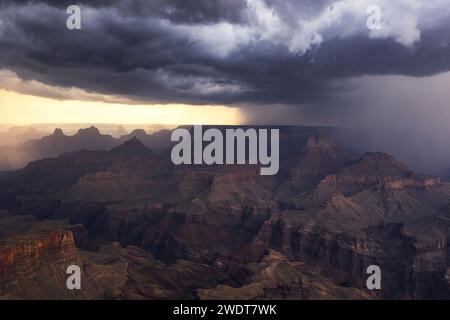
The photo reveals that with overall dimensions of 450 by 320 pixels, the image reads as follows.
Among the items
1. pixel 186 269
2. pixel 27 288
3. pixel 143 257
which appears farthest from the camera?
pixel 143 257
